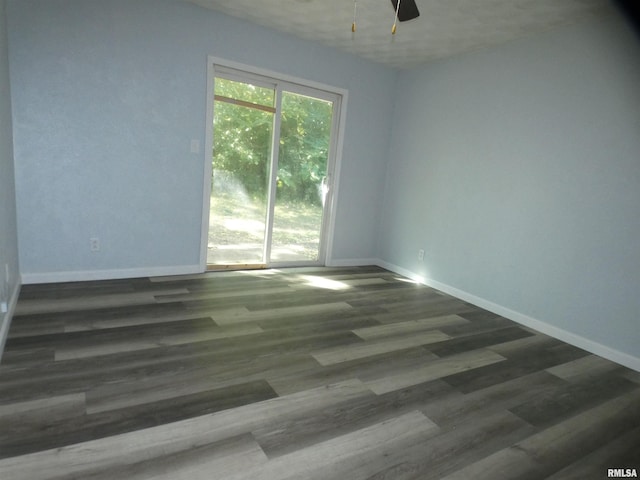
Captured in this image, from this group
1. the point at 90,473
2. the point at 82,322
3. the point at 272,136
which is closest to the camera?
the point at 90,473

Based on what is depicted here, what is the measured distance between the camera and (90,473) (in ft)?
4.25

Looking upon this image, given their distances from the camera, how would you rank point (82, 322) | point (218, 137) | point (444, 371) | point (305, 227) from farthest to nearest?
1. point (305, 227)
2. point (218, 137)
3. point (82, 322)
4. point (444, 371)

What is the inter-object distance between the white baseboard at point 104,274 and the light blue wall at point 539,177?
103 inches

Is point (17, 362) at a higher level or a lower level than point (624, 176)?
lower

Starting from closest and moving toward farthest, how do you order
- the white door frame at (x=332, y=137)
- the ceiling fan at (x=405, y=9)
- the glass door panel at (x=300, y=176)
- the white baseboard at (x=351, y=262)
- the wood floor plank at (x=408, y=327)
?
the ceiling fan at (x=405, y=9), the wood floor plank at (x=408, y=327), the white door frame at (x=332, y=137), the glass door panel at (x=300, y=176), the white baseboard at (x=351, y=262)

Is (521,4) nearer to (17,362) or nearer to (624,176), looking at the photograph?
(624,176)

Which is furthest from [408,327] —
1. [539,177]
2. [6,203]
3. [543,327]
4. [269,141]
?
[6,203]

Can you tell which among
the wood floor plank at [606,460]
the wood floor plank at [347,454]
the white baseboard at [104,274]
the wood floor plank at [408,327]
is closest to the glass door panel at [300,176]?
the white baseboard at [104,274]

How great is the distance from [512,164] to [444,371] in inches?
82.0

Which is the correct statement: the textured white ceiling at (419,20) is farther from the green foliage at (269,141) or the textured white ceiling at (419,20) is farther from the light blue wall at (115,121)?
the green foliage at (269,141)

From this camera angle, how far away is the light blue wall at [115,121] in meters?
2.86

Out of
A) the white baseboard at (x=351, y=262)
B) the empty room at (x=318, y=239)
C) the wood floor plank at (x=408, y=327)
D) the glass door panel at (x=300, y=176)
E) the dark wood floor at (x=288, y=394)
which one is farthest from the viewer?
the white baseboard at (x=351, y=262)

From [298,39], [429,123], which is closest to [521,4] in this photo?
[429,123]

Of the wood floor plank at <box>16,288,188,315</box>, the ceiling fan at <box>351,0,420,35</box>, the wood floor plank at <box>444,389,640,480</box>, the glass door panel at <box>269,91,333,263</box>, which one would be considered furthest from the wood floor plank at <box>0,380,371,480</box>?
the glass door panel at <box>269,91,333,263</box>
